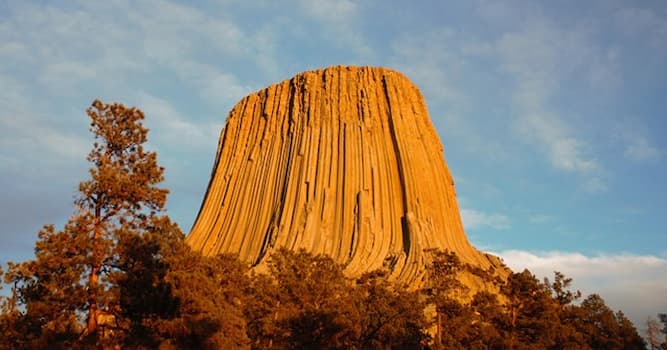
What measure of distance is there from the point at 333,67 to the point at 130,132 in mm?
43367

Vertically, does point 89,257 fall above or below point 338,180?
below

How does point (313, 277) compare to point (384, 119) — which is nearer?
point (313, 277)

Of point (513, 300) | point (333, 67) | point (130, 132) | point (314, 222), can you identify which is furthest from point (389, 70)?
point (130, 132)

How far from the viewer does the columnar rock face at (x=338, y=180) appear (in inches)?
1918

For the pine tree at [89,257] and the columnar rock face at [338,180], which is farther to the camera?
the columnar rock face at [338,180]

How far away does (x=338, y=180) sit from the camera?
51.5m

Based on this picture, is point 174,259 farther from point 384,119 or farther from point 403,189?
point 384,119

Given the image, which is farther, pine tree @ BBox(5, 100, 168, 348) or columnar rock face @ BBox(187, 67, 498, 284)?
columnar rock face @ BBox(187, 67, 498, 284)

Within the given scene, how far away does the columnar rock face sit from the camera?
48.7m

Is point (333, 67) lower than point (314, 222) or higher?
higher

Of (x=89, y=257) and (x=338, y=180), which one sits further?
(x=338, y=180)

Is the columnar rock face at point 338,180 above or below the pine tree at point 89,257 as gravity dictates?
above

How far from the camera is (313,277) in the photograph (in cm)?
2811

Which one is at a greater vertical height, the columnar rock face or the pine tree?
the columnar rock face
